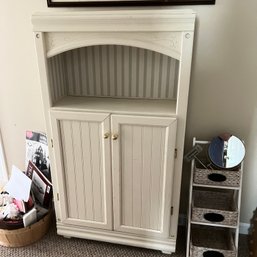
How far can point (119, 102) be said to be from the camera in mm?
1517

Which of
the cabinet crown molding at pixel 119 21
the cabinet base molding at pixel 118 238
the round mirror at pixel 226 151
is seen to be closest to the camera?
the cabinet crown molding at pixel 119 21

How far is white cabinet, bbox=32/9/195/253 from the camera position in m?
1.21

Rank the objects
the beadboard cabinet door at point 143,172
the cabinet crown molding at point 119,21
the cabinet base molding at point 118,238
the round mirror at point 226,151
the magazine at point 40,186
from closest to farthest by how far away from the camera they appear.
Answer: the cabinet crown molding at point 119,21 → the beadboard cabinet door at point 143,172 → the round mirror at point 226,151 → the cabinet base molding at point 118,238 → the magazine at point 40,186

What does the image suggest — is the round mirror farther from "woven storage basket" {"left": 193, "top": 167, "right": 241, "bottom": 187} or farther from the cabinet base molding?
the cabinet base molding

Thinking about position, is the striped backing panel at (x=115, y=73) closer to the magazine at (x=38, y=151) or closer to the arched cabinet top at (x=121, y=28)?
the arched cabinet top at (x=121, y=28)

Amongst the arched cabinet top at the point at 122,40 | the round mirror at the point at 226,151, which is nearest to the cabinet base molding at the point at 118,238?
the round mirror at the point at 226,151

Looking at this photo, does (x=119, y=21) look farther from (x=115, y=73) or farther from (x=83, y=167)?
(x=83, y=167)

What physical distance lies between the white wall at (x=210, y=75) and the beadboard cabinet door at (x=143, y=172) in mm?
325

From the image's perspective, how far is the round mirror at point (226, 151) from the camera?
1450 mm

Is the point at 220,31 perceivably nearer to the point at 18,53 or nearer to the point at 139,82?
the point at 139,82

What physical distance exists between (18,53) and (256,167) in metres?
1.68

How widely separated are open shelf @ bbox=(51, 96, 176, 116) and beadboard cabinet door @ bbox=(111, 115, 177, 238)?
0.05 metres

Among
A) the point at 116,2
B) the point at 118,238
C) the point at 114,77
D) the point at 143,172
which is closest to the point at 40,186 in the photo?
the point at 118,238

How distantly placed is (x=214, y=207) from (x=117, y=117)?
886 millimetres
